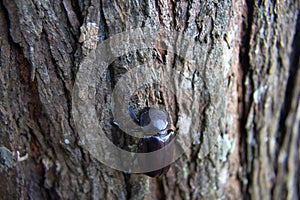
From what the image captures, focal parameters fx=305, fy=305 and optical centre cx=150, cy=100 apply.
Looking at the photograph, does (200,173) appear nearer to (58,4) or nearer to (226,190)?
(226,190)

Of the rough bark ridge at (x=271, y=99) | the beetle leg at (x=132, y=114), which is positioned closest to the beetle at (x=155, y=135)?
the beetle leg at (x=132, y=114)

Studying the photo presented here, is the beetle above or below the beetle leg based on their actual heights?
below

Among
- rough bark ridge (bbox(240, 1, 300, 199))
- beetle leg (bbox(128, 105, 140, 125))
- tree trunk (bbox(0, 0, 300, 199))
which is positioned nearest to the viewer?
tree trunk (bbox(0, 0, 300, 199))

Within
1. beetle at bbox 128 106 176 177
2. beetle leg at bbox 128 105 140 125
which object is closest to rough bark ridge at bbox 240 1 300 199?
beetle at bbox 128 106 176 177

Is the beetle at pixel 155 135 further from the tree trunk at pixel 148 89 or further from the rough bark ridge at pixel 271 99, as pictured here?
the rough bark ridge at pixel 271 99

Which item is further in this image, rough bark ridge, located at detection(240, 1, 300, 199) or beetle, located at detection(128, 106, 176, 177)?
rough bark ridge, located at detection(240, 1, 300, 199)

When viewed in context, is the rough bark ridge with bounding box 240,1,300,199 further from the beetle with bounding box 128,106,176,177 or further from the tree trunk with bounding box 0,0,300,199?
the beetle with bounding box 128,106,176,177
